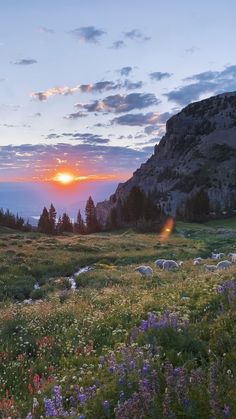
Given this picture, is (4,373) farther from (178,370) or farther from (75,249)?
(75,249)

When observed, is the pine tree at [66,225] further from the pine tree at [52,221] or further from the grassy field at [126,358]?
the grassy field at [126,358]

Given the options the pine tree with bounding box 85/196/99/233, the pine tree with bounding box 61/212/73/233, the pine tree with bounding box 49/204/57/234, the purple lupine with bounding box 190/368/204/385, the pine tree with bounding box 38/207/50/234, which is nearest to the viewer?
the purple lupine with bounding box 190/368/204/385

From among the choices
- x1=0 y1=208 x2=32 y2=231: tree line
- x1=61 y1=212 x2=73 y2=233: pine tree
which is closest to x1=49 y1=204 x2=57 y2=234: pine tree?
x1=61 y1=212 x2=73 y2=233: pine tree

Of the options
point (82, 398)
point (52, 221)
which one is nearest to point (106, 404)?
point (82, 398)

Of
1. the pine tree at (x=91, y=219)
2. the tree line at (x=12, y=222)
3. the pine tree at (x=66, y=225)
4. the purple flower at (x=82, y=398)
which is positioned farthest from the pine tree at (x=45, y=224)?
the purple flower at (x=82, y=398)

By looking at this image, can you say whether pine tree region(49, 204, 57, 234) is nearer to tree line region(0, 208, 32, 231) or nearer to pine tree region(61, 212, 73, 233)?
pine tree region(61, 212, 73, 233)

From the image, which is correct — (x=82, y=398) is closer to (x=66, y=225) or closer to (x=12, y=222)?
(x=12, y=222)

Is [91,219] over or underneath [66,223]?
over

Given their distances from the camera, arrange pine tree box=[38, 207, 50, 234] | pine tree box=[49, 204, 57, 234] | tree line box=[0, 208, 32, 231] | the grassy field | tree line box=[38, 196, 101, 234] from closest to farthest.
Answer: the grassy field
pine tree box=[38, 207, 50, 234]
pine tree box=[49, 204, 57, 234]
tree line box=[38, 196, 101, 234]
tree line box=[0, 208, 32, 231]

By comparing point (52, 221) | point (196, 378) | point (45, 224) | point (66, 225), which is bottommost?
point (196, 378)

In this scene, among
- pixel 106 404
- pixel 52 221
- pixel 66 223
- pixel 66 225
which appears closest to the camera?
pixel 106 404

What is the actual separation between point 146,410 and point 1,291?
70.7 feet

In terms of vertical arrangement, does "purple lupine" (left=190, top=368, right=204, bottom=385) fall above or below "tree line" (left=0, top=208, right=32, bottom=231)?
below

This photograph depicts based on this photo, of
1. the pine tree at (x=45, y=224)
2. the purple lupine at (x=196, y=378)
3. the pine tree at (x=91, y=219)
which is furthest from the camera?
the pine tree at (x=91, y=219)
